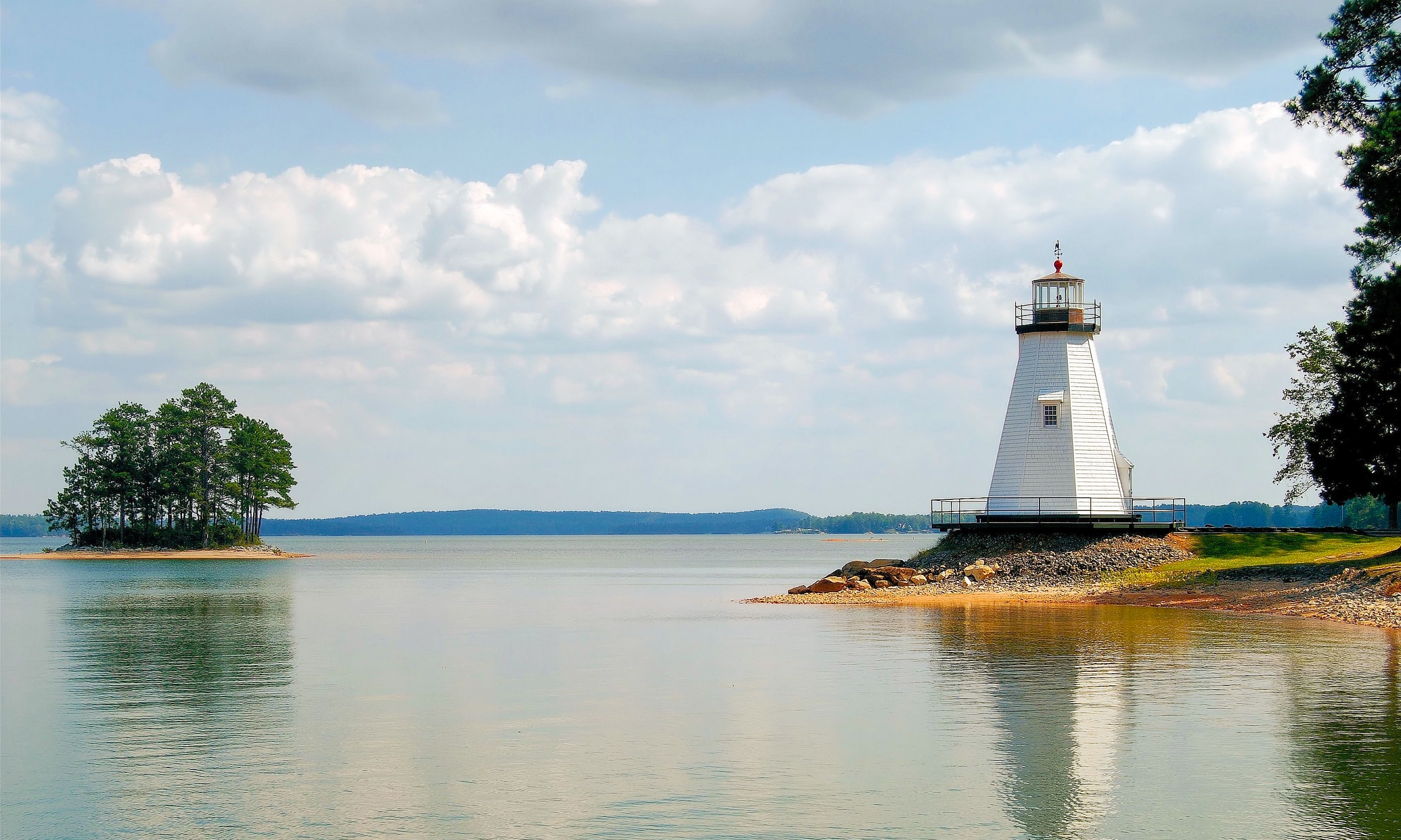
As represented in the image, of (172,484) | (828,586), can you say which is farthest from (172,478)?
(828,586)

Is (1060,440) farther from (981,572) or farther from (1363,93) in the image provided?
(1363,93)

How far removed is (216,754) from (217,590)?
52.8 m

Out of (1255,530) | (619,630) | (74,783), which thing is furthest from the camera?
(1255,530)

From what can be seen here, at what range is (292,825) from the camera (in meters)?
14.5

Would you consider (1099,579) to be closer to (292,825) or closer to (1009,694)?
(1009,694)

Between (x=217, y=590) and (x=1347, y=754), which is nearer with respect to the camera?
(x=1347, y=754)

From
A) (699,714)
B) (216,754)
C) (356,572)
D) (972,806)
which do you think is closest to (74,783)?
(216,754)

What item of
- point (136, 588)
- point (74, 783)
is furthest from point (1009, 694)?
point (136, 588)

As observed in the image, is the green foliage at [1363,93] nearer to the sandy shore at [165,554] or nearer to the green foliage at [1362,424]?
the green foliage at [1362,424]

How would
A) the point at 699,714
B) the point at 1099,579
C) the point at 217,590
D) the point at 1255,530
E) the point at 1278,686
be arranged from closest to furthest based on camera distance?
the point at 699,714, the point at 1278,686, the point at 1099,579, the point at 1255,530, the point at 217,590

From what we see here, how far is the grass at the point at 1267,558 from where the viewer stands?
46594 millimetres

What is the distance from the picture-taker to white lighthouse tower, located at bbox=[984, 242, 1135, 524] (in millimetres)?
53219

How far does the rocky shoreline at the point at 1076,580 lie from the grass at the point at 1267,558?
0.13 meters

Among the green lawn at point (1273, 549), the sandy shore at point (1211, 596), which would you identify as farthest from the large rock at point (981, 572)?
the green lawn at point (1273, 549)
